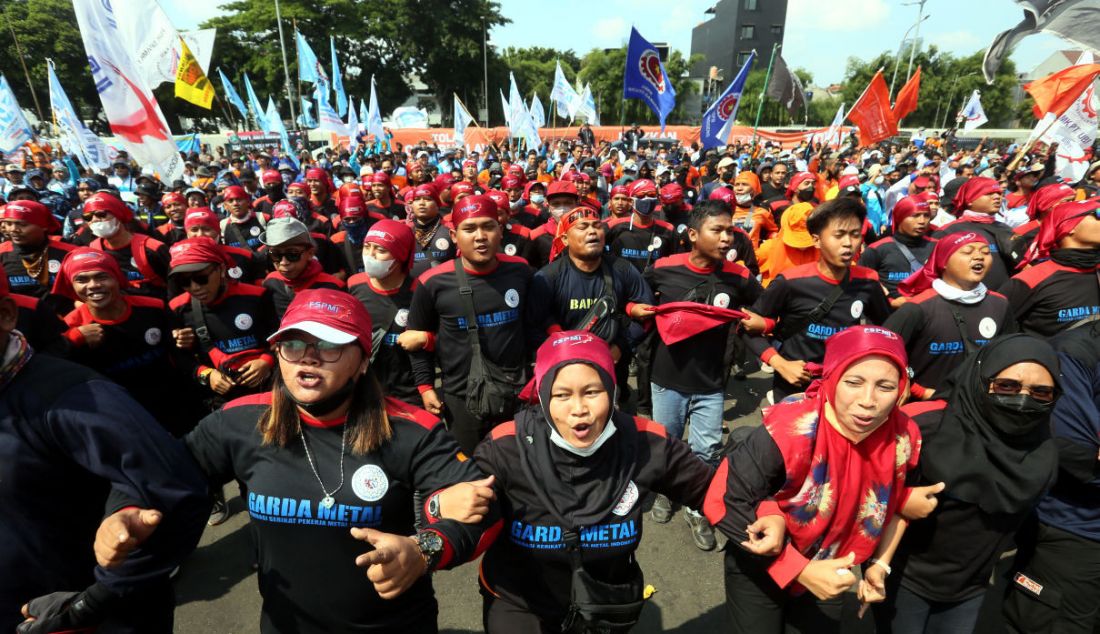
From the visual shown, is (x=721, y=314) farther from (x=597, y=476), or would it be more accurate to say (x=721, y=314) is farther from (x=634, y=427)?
(x=597, y=476)

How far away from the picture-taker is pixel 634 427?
2.23 metres

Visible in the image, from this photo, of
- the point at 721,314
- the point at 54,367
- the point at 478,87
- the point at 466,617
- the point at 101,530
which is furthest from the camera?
the point at 478,87

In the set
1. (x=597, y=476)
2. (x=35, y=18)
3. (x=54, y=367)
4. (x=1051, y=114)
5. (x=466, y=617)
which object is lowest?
(x=466, y=617)

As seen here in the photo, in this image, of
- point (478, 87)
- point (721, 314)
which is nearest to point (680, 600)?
point (721, 314)

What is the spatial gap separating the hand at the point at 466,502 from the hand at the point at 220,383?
2415mm

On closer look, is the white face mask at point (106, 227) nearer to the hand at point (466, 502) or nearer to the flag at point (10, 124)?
the hand at point (466, 502)

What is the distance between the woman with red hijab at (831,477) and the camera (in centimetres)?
198

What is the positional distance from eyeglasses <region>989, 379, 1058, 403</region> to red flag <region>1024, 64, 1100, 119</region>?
29.3 ft

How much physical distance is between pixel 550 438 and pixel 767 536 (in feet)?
2.86

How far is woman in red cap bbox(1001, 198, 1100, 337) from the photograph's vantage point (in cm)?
365

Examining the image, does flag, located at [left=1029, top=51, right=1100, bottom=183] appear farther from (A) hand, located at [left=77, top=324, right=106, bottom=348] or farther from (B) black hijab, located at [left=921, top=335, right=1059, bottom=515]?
(A) hand, located at [left=77, top=324, right=106, bottom=348]

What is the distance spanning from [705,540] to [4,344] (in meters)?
4.03

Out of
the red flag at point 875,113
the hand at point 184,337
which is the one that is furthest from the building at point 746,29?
the hand at point 184,337

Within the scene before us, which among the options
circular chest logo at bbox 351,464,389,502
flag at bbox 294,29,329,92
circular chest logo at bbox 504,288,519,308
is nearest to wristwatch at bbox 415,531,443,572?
circular chest logo at bbox 351,464,389,502
